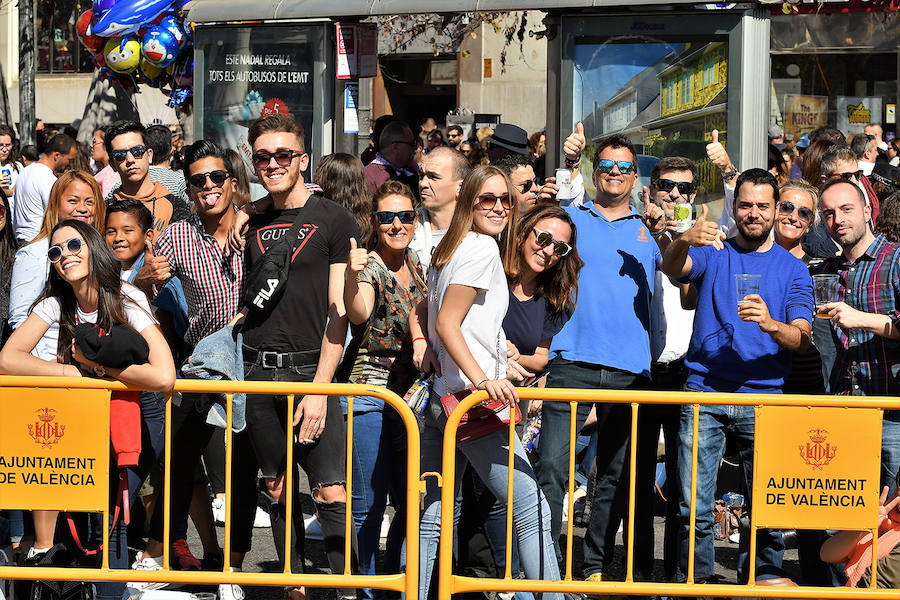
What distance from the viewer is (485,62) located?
23734mm

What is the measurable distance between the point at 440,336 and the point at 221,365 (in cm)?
99

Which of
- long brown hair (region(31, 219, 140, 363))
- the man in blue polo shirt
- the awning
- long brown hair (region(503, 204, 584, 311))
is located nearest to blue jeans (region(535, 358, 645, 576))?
the man in blue polo shirt

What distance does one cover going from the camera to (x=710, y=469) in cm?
541

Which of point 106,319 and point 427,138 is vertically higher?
point 427,138

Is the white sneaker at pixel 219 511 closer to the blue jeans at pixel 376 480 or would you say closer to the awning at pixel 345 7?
the blue jeans at pixel 376 480

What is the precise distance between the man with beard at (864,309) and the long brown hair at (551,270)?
1.15 metres

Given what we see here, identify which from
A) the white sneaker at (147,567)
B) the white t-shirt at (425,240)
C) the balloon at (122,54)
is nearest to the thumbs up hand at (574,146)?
the white t-shirt at (425,240)

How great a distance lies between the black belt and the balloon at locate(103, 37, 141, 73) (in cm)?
801

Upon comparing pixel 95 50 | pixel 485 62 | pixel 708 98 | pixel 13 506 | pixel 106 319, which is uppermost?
pixel 485 62

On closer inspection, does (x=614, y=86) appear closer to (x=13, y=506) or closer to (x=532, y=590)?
(x=532, y=590)

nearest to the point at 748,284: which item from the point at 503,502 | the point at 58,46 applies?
the point at 503,502

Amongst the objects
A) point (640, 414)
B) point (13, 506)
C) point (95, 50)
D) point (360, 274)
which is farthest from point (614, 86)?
point (95, 50)

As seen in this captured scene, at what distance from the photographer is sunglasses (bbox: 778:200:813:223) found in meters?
5.86

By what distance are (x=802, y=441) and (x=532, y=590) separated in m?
1.25
